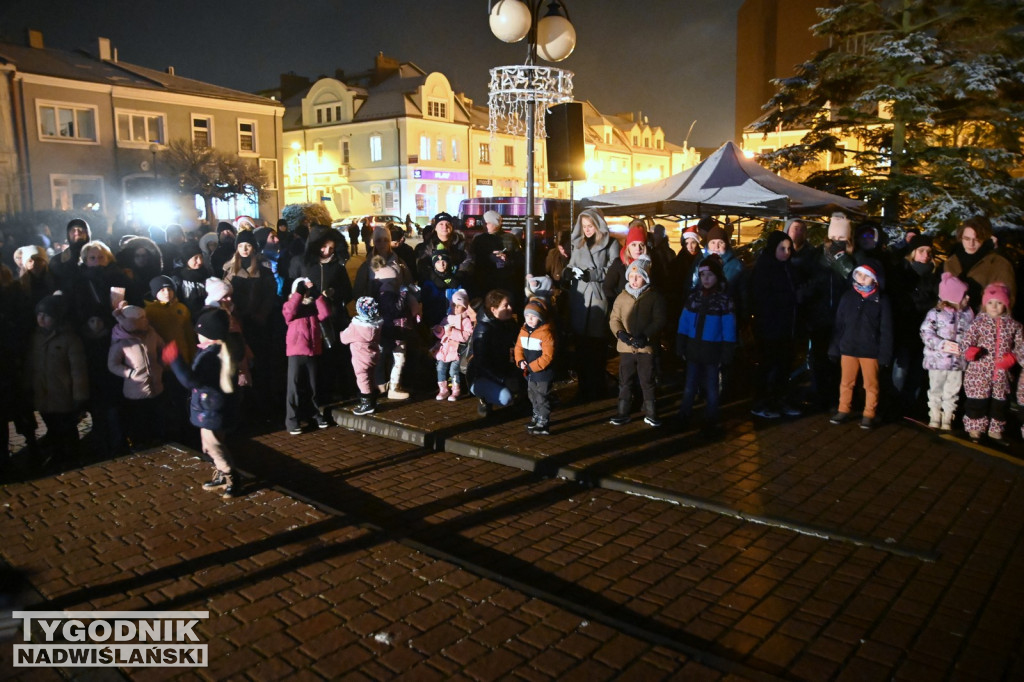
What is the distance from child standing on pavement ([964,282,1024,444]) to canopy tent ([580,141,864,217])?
313 cm

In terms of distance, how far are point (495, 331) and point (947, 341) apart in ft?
15.3

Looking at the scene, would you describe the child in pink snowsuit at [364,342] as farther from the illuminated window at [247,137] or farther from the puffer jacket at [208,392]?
the illuminated window at [247,137]

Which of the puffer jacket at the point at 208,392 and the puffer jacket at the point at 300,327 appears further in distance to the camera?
the puffer jacket at the point at 300,327

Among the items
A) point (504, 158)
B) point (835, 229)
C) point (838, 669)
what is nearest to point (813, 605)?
point (838, 669)

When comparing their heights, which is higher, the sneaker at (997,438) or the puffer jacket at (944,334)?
the puffer jacket at (944,334)

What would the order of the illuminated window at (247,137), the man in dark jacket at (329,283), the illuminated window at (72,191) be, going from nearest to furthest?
the man in dark jacket at (329,283)
the illuminated window at (72,191)
the illuminated window at (247,137)

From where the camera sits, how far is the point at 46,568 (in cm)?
483

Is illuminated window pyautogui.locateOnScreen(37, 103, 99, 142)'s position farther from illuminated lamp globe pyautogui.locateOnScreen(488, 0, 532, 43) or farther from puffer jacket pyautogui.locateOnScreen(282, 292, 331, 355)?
illuminated lamp globe pyautogui.locateOnScreen(488, 0, 532, 43)

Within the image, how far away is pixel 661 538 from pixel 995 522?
8.18 feet

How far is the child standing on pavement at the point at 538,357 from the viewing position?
24.7ft

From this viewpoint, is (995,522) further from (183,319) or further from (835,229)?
(183,319)

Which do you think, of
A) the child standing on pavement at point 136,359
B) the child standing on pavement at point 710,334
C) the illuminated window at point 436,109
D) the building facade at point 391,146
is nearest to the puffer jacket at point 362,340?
the child standing on pavement at point 136,359

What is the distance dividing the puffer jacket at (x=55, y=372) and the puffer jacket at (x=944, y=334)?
8283 millimetres

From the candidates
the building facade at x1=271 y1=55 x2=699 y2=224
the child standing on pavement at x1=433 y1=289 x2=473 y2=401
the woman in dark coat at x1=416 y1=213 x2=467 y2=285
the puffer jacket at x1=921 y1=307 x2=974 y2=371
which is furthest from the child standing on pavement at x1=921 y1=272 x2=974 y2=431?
the building facade at x1=271 y1=55 x2=699 y2=224
